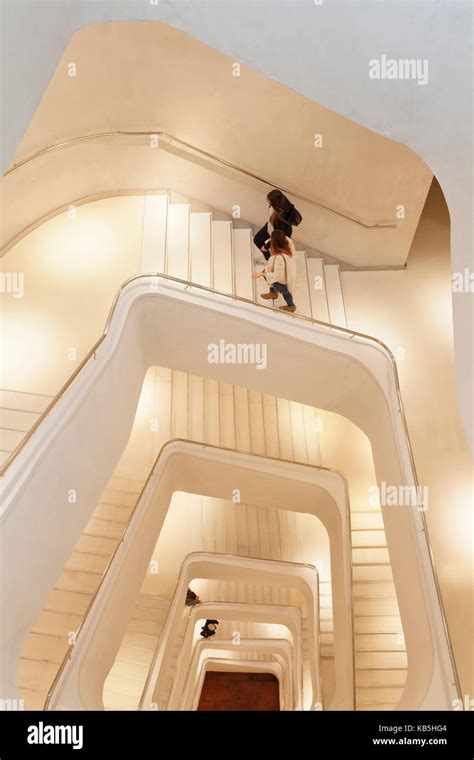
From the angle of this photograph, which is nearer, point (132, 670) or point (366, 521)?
point (132, 670)

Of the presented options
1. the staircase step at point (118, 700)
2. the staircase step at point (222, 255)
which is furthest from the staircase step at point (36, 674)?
the staircase step at point (222, 255)

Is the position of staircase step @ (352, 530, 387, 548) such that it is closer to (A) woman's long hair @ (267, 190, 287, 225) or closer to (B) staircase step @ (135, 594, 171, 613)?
(B) staircase step @ (135, 594, 171, 613)

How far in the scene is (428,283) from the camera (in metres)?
8.47

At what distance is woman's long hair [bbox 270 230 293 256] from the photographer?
6434 millimetres

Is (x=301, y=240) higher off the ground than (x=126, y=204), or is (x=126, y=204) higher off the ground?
(x=126, y=204)

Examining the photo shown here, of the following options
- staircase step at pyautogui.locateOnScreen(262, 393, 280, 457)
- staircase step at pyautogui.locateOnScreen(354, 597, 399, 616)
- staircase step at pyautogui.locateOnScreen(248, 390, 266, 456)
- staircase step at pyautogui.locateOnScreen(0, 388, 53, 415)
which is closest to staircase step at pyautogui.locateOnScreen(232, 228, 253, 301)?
staircase step at pyautogui.locateOnScreen(0, 388, 53, 415)

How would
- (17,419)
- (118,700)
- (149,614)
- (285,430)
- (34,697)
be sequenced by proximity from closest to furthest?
(34,697), (17,419), (118,700), (149,614), (285,430)

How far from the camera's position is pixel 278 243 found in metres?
6.43

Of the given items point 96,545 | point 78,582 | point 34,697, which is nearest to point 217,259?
point 96,545

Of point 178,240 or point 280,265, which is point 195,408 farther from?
point 280,265
